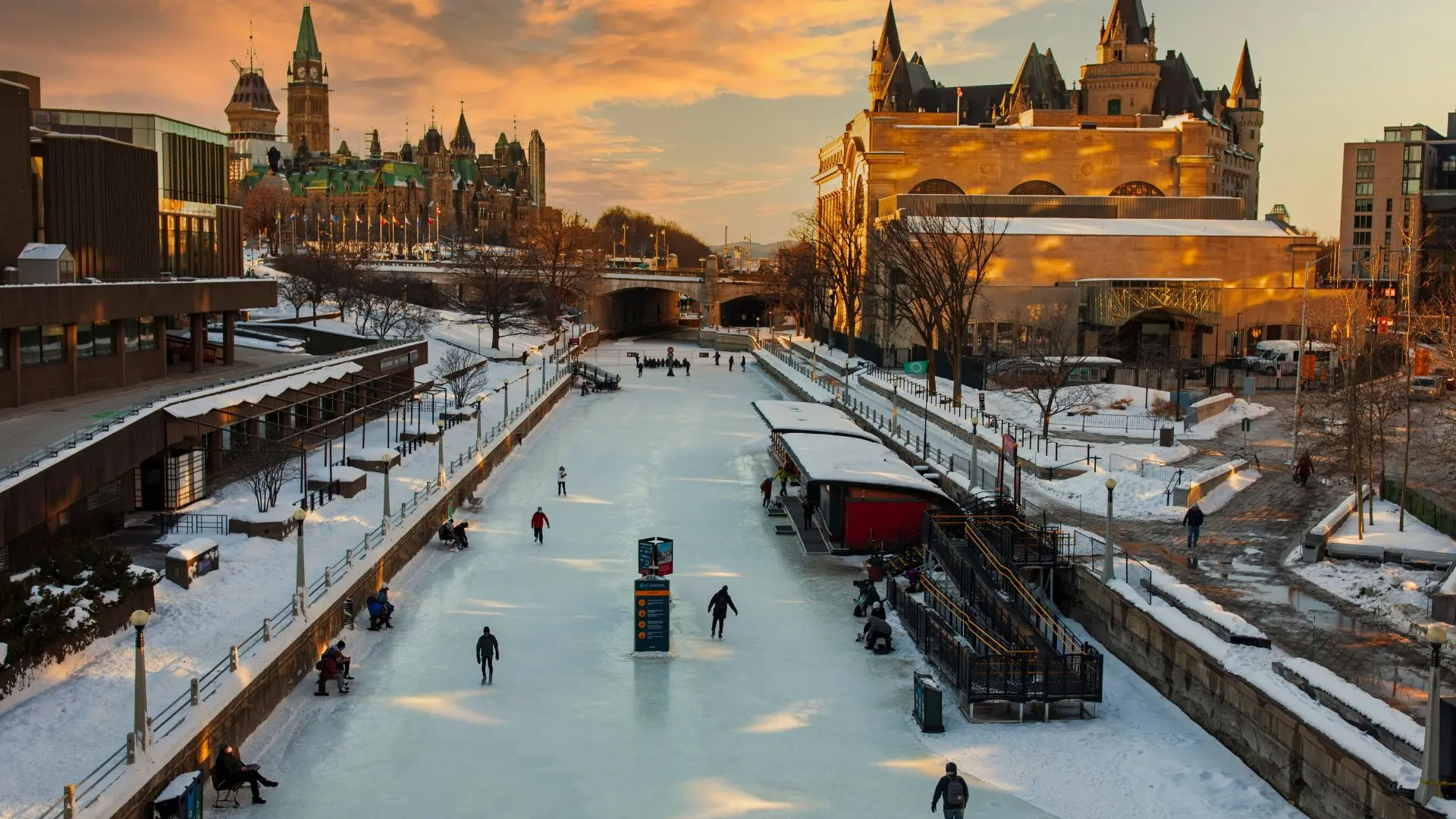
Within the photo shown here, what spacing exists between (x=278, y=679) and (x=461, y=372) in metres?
50.7

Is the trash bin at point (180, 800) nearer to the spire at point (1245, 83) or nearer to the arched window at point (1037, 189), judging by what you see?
the arched window at point (1037, 189)

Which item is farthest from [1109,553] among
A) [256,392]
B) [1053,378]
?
[256,392]

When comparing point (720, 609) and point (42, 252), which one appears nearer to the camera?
point (720, 609)

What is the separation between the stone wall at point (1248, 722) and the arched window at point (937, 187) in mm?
72911

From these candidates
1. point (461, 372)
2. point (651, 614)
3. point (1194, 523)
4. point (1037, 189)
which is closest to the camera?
point (651, 614)

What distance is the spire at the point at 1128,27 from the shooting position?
5022 inches

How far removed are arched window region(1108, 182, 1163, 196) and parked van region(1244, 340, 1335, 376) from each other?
27163 mm

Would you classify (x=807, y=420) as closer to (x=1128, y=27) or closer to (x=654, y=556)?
(x=654, y=556)

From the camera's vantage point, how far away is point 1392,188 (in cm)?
12719

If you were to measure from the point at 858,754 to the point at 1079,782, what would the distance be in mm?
3277

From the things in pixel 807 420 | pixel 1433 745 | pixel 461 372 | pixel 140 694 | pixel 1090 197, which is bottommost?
pixel 140 694

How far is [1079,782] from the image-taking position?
1806 cm

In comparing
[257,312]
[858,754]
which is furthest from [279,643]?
[257,312]

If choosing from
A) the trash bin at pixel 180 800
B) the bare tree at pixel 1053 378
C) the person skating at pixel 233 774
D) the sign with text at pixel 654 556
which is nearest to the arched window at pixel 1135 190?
the bare tree at pixel 1053 378
